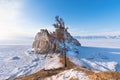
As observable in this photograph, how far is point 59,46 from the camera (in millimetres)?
89625

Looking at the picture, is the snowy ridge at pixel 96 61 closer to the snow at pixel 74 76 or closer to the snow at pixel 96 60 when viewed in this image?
the snow at pixel 96 60

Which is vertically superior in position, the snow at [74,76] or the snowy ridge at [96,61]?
the snow at [74,76]

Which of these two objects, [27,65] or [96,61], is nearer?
[27,65]

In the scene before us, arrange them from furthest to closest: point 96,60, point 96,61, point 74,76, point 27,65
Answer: point 96,60
point 96,61
point 27,65
point 74,76

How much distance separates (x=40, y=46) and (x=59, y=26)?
64.8m

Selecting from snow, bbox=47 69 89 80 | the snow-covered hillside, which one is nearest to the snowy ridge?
the snow-covered hillside

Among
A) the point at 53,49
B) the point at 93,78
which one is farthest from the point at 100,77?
the point at 53,49

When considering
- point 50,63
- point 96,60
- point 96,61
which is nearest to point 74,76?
point 50,63

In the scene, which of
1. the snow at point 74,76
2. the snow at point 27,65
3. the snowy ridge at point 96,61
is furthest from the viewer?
the snowy ridge at point 96,61

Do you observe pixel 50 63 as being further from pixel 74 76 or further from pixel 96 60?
pixel 74 76

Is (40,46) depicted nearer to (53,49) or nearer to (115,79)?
(53,49)

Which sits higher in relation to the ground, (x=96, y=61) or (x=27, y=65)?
(x=96, y=61)

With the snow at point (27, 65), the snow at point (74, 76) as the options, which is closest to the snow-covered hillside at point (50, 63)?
the snow at point (27, 65)

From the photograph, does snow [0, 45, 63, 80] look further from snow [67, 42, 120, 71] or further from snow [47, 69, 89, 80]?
snow [47, 69, 89, 80]
